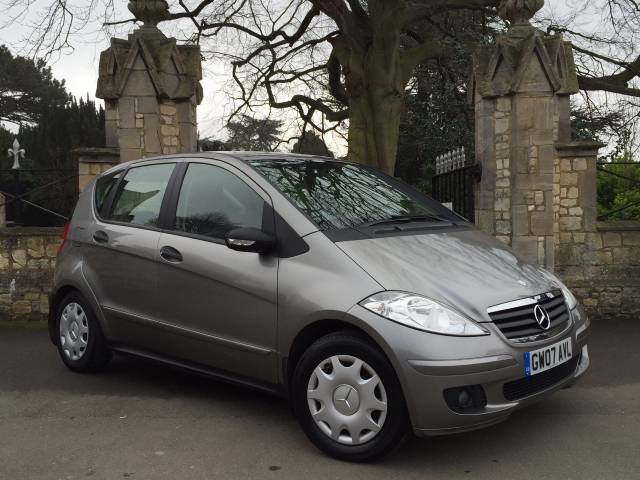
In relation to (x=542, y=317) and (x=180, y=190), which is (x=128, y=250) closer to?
(x=180, y=190)

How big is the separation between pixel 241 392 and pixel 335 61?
13.4m

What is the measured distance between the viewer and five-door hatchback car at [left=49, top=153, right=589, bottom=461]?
3537mm

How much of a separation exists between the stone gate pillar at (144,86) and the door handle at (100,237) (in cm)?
332

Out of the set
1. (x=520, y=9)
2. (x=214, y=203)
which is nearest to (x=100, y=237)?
(x=214, y=203)

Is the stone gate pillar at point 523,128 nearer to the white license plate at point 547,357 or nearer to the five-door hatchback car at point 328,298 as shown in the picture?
the five-door hatchback car at point 328,298

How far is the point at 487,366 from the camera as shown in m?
3.49

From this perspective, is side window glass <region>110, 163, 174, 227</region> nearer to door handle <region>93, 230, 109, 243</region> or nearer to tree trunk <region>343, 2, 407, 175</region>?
door handle <region>93, 230, 109, 243</region>

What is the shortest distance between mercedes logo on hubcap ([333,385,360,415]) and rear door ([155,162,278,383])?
1.71 feet

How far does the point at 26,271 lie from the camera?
8.01m

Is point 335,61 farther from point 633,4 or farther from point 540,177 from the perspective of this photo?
point 540,177

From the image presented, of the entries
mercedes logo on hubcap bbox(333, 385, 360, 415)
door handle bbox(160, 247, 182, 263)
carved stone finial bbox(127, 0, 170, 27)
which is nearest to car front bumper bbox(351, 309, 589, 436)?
mercedes logo on hubcap bbox(333, 385, 360, 415)

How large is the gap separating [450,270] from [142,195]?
97.3 inches

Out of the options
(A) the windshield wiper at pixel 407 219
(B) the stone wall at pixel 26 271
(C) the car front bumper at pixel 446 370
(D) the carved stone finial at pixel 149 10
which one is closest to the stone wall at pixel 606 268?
(A) the windshield wiper at pixel 407 219

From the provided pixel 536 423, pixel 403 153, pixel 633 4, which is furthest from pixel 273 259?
pixel 403 153
